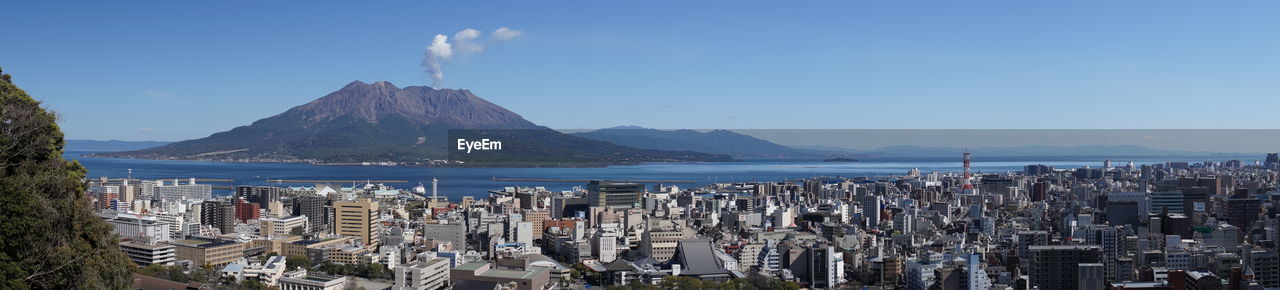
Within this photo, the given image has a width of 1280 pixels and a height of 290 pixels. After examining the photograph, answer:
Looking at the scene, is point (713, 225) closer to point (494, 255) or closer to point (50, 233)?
point (494, 255)

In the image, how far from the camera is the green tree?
9.77ft

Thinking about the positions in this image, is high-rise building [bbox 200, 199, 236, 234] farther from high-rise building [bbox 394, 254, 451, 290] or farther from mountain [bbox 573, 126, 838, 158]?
mountain [bbox 573, 126, 838, 158]

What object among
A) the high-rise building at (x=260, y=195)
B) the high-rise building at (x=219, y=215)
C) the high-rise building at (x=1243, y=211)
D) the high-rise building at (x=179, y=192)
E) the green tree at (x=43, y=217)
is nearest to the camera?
the green tree at (x=43, y=217)

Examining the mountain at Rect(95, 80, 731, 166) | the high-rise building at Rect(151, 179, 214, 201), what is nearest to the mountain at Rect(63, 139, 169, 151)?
the mountain at Rect(95, 80, 731, 166)

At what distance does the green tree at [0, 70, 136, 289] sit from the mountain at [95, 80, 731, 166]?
120 ft

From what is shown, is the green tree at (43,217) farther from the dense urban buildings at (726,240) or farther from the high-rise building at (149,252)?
the high-rise building at (149,252)

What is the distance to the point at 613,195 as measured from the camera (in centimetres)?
1753

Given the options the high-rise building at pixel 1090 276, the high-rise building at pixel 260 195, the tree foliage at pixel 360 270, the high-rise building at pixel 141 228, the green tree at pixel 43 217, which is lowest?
the tree foliage at pixel 360 270

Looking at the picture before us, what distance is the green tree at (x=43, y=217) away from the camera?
2979mm

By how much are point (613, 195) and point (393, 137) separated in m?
34.8

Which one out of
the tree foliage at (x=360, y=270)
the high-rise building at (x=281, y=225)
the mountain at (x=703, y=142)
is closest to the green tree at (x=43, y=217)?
the tree foliage at (x=360, y=270)

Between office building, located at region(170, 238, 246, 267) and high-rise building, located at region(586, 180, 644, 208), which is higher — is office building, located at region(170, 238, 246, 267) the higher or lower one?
the lower one

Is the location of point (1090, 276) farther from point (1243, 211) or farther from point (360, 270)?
point (1243, 211)

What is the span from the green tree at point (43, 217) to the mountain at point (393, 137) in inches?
1446
